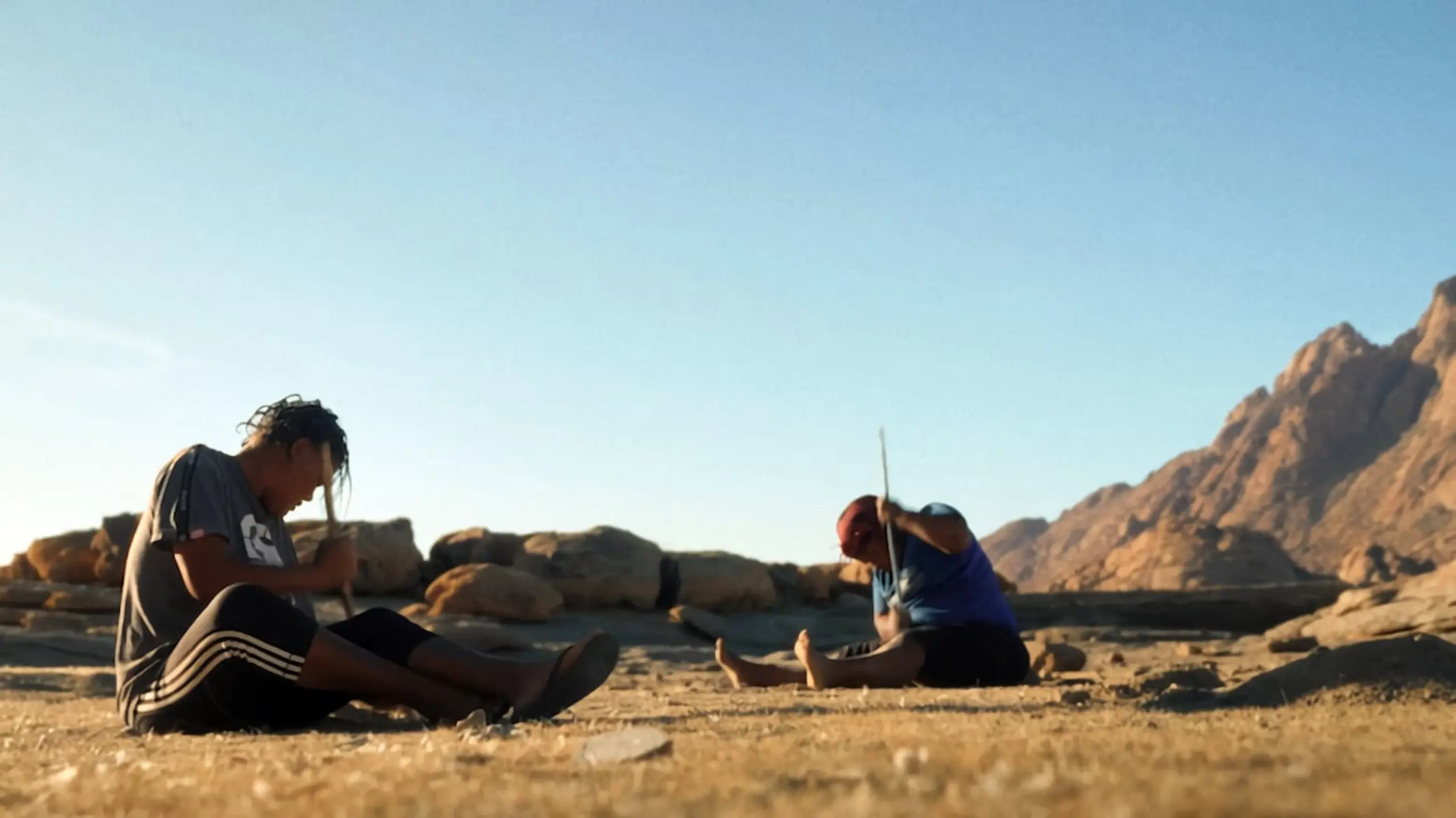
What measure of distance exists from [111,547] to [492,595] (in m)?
4.58

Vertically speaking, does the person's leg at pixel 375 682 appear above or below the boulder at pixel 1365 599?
above

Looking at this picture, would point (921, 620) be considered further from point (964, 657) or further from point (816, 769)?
point (816, 769)

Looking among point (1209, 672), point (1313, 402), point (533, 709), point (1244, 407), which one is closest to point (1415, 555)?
point (1313, 402)

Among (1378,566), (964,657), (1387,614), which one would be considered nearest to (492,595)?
(964,657)

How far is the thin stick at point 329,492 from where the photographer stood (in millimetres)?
3893

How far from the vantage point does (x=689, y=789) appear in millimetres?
1784

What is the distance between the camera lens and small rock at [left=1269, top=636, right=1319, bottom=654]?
11148mm

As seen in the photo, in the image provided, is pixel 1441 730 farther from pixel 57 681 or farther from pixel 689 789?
pixel 57 681

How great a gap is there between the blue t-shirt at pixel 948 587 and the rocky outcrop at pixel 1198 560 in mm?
26388

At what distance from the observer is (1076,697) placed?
4.21 metres

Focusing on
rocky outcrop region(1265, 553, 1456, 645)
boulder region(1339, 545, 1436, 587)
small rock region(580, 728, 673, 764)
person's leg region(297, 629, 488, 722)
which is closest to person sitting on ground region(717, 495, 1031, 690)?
person's leg region(297, 629, 488, 722)

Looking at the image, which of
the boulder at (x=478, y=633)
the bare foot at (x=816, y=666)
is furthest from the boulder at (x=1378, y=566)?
the bare foot at (x=816, y=666)

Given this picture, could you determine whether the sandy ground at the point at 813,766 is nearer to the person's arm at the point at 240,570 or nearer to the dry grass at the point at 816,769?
the dry grass at the point at 816,769

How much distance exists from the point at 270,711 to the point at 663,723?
3.63 feet
